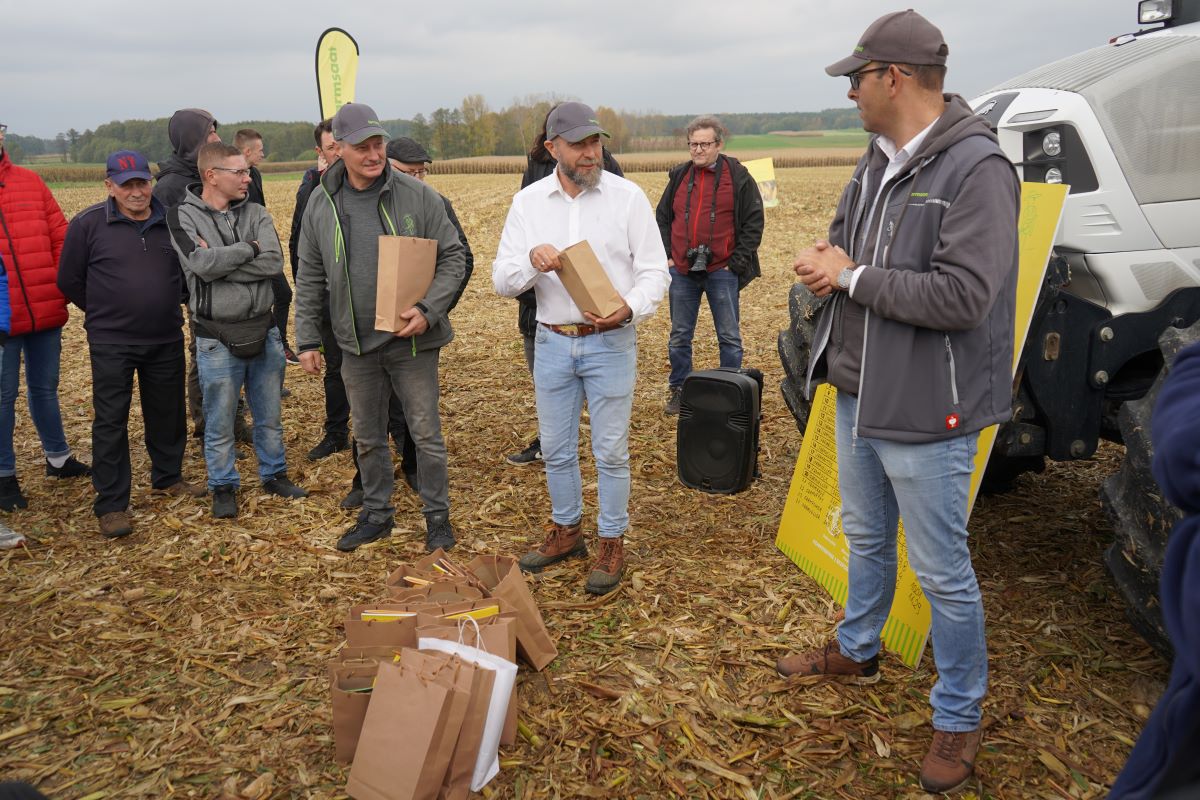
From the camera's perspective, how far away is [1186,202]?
328 centimetres

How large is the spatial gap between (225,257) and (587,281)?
7.90 ft

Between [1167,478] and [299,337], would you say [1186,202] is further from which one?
[299,337]

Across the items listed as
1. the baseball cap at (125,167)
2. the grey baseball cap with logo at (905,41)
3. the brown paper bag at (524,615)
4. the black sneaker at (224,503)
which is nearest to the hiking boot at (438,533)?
the brown paper bag at (524,615)

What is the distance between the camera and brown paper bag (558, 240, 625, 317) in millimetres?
3986

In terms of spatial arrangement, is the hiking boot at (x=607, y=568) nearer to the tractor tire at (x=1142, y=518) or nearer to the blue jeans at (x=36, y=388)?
the tractor tire at (x=1142, y=518)

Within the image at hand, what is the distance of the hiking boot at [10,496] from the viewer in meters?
5.62

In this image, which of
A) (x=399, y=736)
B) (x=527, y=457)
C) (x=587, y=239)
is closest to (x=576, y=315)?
(x=587, y=239)

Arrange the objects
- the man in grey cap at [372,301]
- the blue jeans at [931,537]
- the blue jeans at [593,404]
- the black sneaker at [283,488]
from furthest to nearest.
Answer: the black sneaker at [283,488]
the man in grey cap at [372,301]
the blue jeans at [593,404]
the blue jeans at [931,537]

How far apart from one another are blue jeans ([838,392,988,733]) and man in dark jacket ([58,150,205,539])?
13.9ft

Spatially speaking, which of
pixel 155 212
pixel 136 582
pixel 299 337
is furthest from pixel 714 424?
pixel 155 212

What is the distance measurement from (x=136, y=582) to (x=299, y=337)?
1.56 m

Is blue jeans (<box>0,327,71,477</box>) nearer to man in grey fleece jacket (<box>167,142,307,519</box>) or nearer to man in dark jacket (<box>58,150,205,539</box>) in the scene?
man in dark jacket (<box>58,150,205,539</box>)

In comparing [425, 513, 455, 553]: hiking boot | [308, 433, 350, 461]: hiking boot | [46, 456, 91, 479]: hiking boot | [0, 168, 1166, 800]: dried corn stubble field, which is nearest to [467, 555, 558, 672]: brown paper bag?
[0, 168, 1166, 800]: dried corn stubble field

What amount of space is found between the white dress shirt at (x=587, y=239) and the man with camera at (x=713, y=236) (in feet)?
8.77
